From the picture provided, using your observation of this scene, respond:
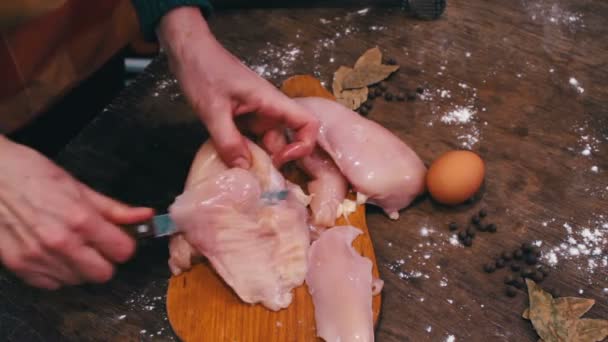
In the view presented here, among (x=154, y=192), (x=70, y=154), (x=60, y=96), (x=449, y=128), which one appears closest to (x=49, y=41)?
(x=60, y=96)

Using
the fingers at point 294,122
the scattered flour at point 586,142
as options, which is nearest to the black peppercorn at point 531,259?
the scattered flour at point 586,142

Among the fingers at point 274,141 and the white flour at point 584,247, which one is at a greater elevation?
the fingers at point 274,141

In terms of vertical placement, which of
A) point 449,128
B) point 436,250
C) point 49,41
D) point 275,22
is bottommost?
point 436,250

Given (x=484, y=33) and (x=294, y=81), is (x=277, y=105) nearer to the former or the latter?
(x=294, y=81)

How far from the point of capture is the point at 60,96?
215 centimetres

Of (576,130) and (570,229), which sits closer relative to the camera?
(570,229)

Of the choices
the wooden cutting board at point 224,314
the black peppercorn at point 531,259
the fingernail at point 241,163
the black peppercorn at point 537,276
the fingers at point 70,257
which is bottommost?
the wooden cutting board at point 224,314

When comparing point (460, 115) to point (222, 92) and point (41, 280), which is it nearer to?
point (222, 92)

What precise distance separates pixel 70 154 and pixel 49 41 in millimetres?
423

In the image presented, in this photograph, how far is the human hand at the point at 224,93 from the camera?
1795mm

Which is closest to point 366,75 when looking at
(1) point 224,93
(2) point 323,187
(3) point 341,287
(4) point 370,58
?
(4) point 370,58

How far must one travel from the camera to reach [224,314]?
5.58 feet

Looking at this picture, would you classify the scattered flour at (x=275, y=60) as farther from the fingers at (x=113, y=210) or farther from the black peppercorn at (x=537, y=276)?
the black peppercorn at (x=537, y=276)

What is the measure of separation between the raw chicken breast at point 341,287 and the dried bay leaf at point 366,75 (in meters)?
0.72
